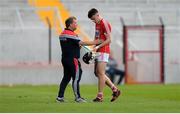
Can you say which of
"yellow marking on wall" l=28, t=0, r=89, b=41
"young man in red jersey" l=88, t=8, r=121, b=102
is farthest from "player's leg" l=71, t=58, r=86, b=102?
"yellow marking on wall" l=28, t=0, r=89, b=41

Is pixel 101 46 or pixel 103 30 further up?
pixel 103 30

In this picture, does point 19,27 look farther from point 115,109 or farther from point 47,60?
point 115,109

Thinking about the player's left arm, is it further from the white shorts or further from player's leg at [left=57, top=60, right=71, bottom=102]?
player's leg at [left=57, top=60, right=71, bottom=102]

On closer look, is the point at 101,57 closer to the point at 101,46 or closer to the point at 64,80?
the point at 101,46

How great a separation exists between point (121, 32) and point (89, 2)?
6369mm

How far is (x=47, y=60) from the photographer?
33281mm

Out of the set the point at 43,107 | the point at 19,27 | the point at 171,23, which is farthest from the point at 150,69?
the point at 43,107

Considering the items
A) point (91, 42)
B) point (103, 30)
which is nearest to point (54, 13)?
point (103, 30)

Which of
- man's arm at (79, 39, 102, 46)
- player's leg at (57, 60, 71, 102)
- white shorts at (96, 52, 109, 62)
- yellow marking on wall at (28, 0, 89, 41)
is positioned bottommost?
player's leg at (57, 60, 71, 102)

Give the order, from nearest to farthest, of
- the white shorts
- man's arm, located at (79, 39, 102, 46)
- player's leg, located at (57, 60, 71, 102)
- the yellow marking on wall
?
man's arm, located at (79, 39, 102, 46), player's leg, located at (57, 60, 71, 102), the white shorts, the yellow marking on wall

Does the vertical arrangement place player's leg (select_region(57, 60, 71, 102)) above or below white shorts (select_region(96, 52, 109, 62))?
below

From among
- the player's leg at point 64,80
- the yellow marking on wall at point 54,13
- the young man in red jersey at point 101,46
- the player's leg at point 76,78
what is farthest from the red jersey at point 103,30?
the yellow marking on wall at point 54,13

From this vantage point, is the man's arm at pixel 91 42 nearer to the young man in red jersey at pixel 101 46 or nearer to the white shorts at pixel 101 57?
the young man in red jersey at pixel 101 46

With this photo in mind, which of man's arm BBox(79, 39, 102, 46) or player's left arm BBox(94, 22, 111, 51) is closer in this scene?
man's arm BBox(79, 39, 102, 46)
